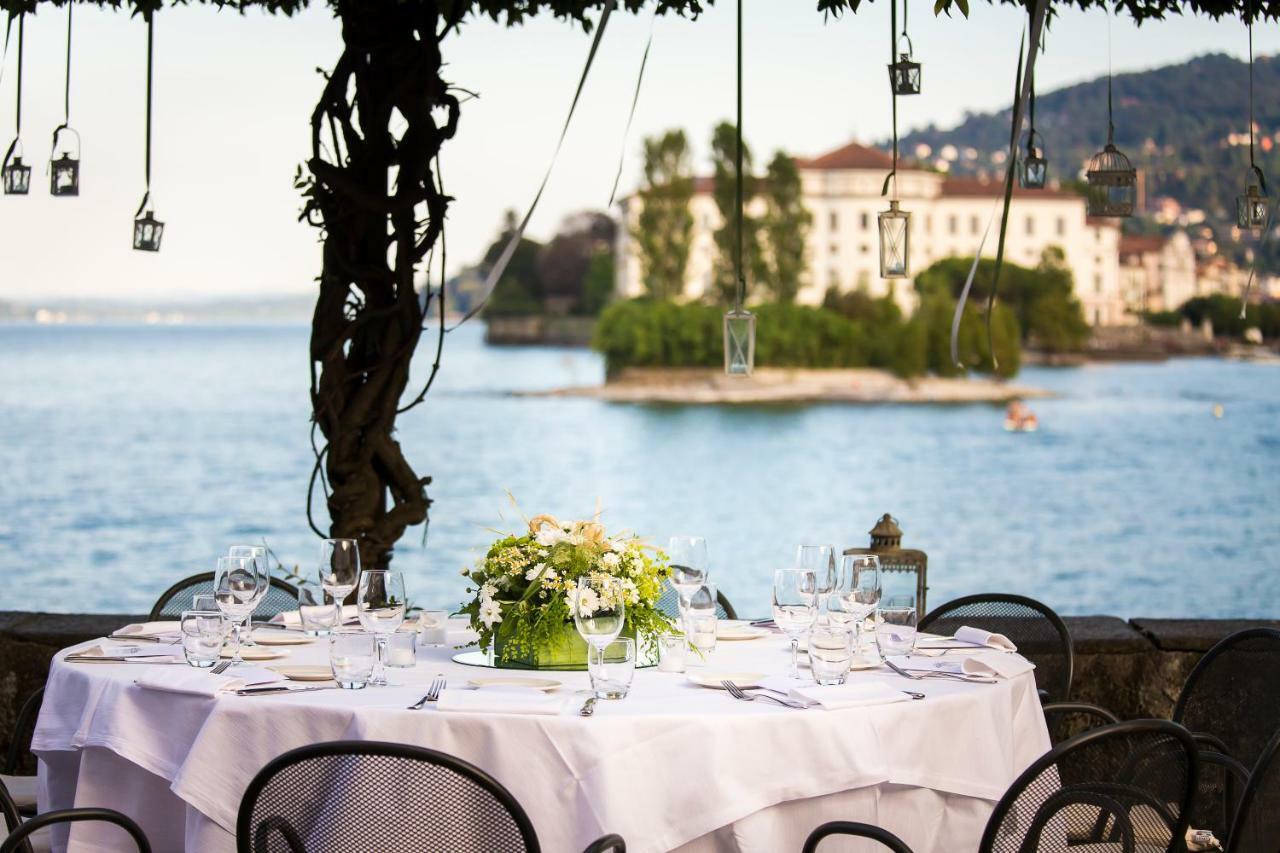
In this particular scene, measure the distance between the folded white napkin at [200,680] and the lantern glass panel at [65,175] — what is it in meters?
2.22

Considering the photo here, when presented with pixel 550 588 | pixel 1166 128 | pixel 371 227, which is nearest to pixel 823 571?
pixel 550 588

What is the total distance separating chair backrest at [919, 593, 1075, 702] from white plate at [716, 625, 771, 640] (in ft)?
1.69

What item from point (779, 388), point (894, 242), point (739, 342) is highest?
point (894, 242)

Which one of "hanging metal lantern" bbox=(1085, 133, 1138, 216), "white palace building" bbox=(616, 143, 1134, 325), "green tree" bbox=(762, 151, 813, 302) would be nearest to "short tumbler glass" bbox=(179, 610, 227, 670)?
"hanging metal lantern" bbox=(1085, 133, 1138, 216)

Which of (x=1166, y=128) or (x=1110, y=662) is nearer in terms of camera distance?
(x=1110, y=662)

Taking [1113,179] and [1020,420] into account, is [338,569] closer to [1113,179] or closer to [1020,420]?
[1113,179]

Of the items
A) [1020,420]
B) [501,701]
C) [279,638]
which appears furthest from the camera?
[1020,420]

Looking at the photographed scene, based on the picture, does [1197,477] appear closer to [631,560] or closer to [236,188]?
[236,188]

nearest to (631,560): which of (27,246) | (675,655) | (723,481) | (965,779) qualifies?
(675,655)

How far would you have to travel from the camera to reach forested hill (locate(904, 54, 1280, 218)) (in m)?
77.9

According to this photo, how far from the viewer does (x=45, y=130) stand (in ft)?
158

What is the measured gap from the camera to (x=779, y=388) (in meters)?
74.3

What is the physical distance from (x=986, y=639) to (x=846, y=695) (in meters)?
0.69

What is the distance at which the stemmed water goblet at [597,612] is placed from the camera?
262 centimetres
